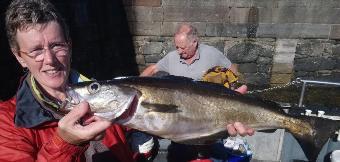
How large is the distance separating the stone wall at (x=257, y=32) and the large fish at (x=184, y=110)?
7948mm

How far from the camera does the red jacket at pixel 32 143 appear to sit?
258 cm

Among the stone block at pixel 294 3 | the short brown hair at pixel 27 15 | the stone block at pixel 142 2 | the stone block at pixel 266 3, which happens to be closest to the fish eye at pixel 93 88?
the short brown hair at pixel 27 15

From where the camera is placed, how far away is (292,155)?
586 cm

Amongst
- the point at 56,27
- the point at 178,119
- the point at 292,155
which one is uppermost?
the point at 56,27

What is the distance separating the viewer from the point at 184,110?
3367 mm

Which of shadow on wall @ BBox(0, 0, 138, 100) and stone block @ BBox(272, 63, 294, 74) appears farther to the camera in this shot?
stone block @ BBox(272, 63, 294, 74)

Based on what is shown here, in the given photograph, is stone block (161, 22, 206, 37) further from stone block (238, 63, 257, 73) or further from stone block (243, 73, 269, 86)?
stone block (243, 73, 269, 86)

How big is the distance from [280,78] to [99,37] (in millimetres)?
5978

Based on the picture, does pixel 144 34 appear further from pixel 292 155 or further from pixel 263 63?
pixel 292 155

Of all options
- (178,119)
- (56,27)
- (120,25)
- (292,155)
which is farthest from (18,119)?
(120,25)

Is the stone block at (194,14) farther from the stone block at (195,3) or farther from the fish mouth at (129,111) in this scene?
the fish mouth at (129,111)

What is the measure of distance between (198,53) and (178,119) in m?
3.90

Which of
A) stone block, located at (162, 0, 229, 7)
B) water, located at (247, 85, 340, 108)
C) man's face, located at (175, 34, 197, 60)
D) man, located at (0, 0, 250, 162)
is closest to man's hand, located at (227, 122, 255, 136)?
man, located at (0, 0, 250, 162)

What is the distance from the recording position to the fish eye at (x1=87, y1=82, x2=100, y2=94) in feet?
9.75
